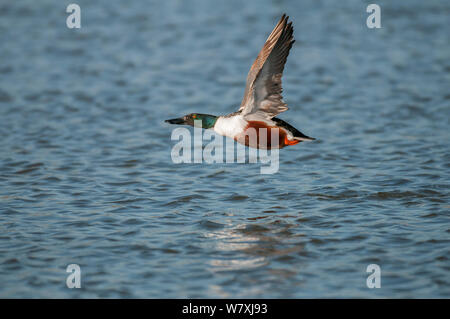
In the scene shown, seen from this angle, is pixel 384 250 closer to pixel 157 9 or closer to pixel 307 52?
pixel 307 52

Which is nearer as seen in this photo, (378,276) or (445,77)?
(378,276)

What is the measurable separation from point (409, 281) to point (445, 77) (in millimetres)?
8112

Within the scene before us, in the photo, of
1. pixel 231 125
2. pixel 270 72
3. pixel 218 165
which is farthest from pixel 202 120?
pixel 218 165

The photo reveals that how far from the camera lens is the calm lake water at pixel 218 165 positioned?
6098 millimetres

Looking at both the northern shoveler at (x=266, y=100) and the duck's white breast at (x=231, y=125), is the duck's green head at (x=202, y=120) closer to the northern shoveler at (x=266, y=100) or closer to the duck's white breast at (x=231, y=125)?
the northern shoveler at (x=266, y=100)

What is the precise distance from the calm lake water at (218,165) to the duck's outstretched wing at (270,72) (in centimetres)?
129

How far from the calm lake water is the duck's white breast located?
93 centimetres

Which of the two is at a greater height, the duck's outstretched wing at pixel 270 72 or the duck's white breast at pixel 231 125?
the duck's outstretched wing at pixel 270 72

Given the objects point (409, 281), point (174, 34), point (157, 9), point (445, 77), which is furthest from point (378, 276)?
point (157, 9)

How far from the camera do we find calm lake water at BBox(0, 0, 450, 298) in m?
6.10

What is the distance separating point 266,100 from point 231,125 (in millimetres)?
537

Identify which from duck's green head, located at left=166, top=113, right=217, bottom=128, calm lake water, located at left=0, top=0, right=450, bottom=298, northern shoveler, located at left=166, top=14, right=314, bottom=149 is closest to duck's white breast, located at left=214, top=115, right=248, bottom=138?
northern shoveler, located at left=166, top=14, right=314, bottom=149

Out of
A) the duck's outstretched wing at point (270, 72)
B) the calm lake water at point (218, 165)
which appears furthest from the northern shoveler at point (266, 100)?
the calm lake water at point (218, 165)

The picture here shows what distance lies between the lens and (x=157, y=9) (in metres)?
18.1
